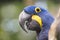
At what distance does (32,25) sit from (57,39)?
1.29 meters

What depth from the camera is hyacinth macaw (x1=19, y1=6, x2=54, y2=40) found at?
286 centimetres

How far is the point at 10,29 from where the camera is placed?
626cm

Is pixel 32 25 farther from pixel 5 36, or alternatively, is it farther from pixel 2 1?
pixel 2 1

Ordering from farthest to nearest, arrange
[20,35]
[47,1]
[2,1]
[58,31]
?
[2,1] → [47,1] → [20,35] → [58,31]

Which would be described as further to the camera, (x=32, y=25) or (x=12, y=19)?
(x=12, y=19)

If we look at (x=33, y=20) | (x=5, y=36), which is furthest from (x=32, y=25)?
(x=5, y=36)

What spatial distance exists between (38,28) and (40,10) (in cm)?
19

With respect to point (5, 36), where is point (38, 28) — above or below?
above

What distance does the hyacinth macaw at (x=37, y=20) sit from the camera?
2.86m

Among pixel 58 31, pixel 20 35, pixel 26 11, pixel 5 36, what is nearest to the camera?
pixel 58 31

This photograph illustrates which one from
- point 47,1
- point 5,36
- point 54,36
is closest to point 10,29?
point 5,36

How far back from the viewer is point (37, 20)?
115 inches

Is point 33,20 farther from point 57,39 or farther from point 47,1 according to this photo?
point 47,1

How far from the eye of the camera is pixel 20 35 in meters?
5.75
